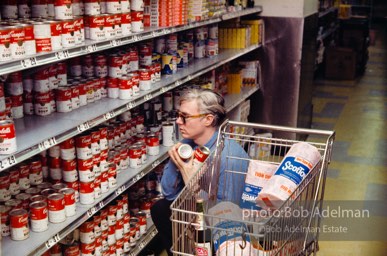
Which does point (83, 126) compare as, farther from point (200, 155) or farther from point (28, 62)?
point (200, 155)

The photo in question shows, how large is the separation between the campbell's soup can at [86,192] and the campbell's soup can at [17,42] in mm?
929

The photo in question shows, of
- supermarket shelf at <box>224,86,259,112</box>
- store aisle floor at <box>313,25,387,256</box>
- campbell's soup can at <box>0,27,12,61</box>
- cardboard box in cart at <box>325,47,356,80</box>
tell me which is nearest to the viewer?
campbell's soup can at <box>0,27,12,61</box>

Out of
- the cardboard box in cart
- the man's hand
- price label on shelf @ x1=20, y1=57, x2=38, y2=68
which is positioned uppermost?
price label on shelf @ x1=20, y1=57, x2=38, y2=68

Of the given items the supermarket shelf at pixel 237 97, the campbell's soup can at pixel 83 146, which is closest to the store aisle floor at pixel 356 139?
the supermarket shelf at pixel 237 97

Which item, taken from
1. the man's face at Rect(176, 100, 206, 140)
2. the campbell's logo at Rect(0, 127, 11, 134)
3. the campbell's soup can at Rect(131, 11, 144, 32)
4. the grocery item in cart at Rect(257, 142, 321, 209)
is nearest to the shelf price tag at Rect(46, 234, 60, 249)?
the campbell's logo at Rect(0, 127, 11, 134)

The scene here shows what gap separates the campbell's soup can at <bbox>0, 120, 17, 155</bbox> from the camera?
7.75 ft

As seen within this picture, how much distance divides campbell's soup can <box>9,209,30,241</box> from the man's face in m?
0.94

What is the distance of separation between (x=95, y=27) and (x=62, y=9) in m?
0.29

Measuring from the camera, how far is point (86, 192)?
306cm

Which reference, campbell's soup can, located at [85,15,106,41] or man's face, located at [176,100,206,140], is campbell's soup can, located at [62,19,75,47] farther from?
man's face, located at [176,100,206,140]

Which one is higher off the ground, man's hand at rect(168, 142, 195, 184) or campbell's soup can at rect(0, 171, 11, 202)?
man's hand at rect(168, 142, 195, 184)

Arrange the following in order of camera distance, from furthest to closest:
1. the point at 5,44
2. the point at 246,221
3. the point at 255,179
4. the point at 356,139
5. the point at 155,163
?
the point at 356,139 < the point at 155,163 < the point at 255,179 < the point at 5,44 < the point at 246,221

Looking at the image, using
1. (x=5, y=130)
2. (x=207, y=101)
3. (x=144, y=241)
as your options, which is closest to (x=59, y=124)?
(x=5, y=130)

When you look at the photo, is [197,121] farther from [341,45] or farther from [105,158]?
[341,45]
